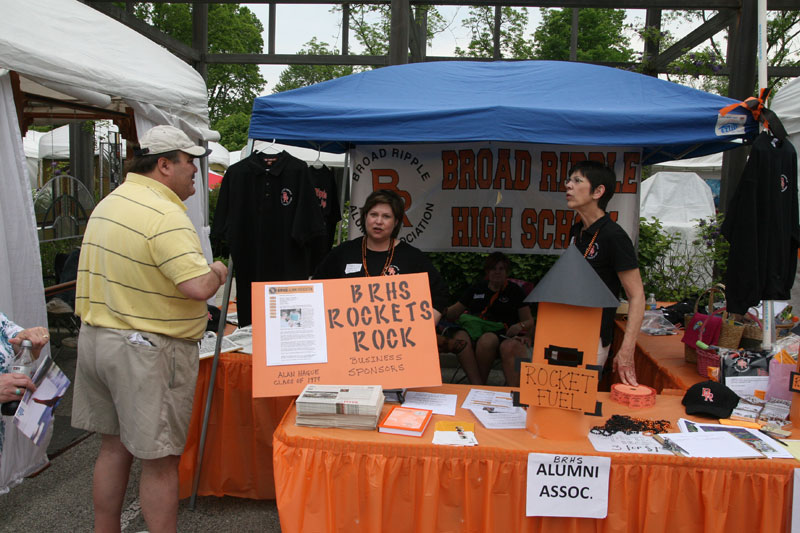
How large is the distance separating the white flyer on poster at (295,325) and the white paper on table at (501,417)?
2.31 feet

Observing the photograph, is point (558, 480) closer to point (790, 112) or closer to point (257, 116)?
point (257, 116)

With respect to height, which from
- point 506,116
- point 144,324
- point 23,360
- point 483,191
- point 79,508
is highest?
point 506,116

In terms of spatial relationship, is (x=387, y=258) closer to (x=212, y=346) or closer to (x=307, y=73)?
(x=212, y=346)

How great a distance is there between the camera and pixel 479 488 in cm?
209

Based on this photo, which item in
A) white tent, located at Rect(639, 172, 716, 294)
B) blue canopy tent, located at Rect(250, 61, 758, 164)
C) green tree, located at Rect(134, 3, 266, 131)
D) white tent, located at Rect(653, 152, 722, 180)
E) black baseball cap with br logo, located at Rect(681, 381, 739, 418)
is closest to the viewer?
black baseball cap with br logo, located at Rect(681, 381, 739, 418)

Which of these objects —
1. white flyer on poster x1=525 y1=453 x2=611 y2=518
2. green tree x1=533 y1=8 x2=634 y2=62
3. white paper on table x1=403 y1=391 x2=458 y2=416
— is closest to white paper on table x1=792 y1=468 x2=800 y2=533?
white flyer on poster x1=525 y1=453 x2=611 y2=518

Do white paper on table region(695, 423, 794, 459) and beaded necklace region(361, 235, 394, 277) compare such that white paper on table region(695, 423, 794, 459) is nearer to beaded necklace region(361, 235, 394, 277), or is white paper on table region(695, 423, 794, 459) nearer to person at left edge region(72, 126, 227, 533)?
beaded necklace region(361, 235, 394, 277)

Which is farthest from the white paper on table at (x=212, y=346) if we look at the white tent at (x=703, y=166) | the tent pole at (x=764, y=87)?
the white tent at (x=703, y=166)

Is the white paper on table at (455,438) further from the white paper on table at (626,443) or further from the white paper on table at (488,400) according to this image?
the white paper on table at (626,443)

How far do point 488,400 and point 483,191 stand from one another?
214 cm

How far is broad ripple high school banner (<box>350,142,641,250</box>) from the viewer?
4.23 metres

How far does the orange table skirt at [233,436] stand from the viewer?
306 cm

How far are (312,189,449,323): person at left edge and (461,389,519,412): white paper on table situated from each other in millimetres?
490

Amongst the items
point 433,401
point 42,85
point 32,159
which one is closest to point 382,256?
point 433,401
